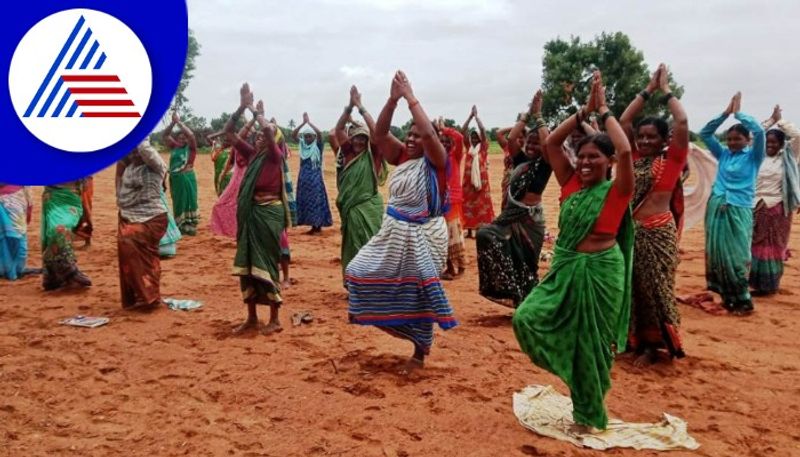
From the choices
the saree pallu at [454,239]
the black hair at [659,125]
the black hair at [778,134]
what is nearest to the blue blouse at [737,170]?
the black hair at [778,134]

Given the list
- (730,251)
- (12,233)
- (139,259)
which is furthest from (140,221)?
(730,251)

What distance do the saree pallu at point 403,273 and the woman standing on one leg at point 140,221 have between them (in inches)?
110

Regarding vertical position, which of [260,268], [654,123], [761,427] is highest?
[654,123]

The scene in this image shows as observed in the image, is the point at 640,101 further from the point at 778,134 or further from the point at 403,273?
the point at 778,134

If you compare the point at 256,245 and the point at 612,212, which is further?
the point at 256,245

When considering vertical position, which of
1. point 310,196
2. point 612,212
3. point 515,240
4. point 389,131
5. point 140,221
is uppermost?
point 389,131

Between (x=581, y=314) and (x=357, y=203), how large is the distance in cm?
354

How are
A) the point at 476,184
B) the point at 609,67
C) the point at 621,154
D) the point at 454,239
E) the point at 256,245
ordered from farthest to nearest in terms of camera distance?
the point at 609,67 → the point at 476,184 → the point at 454,239 → the point at 256,245 → the point at 621,154

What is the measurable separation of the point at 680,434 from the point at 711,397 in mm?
904

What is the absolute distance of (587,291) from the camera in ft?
12.1

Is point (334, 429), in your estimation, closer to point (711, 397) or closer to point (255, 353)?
point (255, 353)

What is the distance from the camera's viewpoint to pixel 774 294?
26.0ft

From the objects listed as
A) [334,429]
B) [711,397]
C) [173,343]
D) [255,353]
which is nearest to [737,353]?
[711,397]

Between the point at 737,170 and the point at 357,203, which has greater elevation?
the point at 737,170
